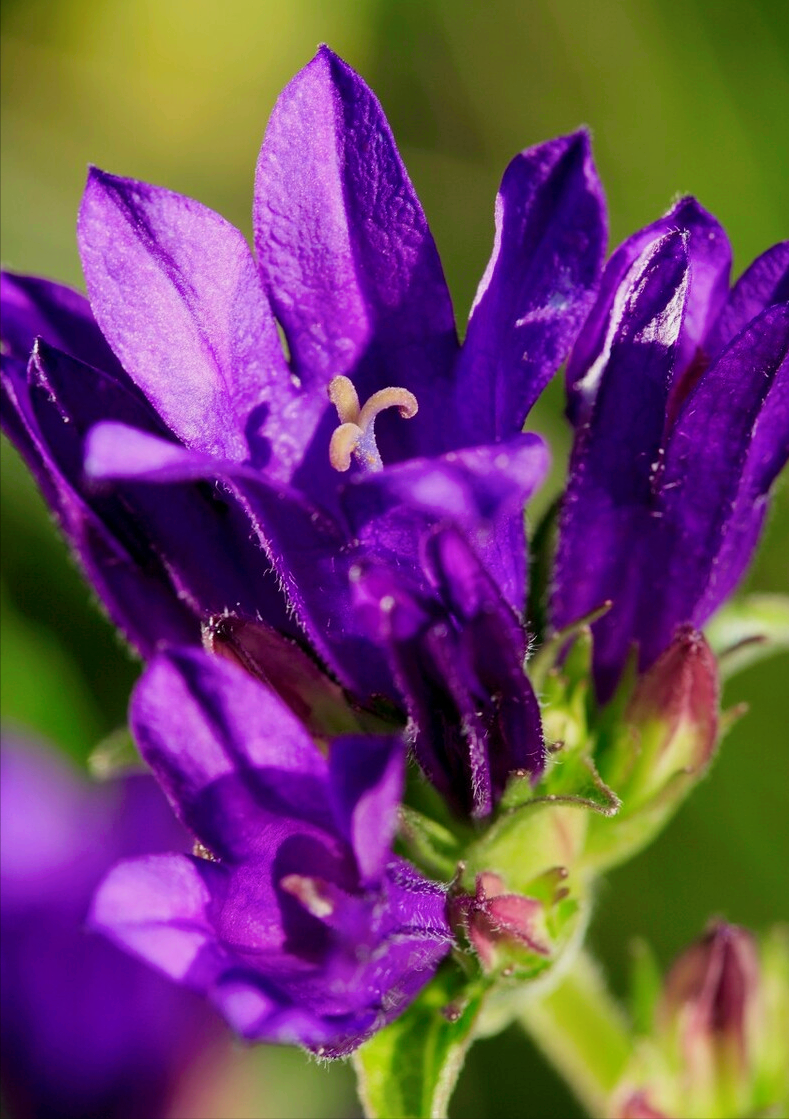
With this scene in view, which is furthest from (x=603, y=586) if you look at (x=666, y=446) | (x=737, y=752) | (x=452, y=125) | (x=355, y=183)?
(x=452, y=125)

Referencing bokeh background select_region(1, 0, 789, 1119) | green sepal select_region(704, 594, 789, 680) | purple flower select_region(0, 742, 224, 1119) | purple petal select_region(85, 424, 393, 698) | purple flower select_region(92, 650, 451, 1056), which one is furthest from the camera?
bokeh background select_region(1, 0, 789, 1119)

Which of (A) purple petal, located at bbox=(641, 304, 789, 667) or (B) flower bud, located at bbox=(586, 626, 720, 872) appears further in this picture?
(B) flower bud, located at bbox=(586, 626, 720, 872)

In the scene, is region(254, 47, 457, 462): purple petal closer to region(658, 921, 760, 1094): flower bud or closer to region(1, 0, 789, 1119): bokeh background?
region(658, 921, 760, 1094): flower bud

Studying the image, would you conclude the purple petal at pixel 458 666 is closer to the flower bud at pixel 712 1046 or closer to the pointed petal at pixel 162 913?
the pointed petal at pixel 162 913

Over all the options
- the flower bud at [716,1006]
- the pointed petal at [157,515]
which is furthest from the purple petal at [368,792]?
the flower bud at [716,1006]

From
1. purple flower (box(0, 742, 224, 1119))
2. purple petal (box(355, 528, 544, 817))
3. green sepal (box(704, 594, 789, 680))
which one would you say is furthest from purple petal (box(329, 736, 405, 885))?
purple flower (box(0, 742, 224, 1119))

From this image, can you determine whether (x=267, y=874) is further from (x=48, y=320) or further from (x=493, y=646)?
(x=48, y=320)
